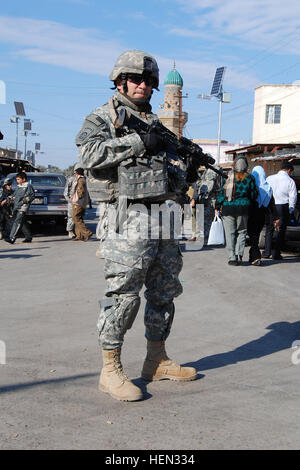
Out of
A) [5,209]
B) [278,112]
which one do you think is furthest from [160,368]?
[278,112]

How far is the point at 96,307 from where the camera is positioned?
6055 millimetres

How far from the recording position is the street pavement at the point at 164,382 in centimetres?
288

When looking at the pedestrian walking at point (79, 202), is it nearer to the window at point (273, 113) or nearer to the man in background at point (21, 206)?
the man in background at point (21, 206)

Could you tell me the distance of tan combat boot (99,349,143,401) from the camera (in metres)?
3.33

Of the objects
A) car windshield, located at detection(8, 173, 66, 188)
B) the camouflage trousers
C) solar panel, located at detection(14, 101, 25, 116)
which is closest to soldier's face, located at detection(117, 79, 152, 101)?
the camouflage trousers

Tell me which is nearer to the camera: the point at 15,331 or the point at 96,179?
the point at 96,179

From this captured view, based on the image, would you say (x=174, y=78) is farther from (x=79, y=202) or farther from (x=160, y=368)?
(x=160, y=368)

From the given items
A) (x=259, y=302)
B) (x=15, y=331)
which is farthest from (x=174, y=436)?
(x=259, y=302)

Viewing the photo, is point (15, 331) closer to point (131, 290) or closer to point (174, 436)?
point (131, 290)

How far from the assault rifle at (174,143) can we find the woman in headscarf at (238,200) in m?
5.08

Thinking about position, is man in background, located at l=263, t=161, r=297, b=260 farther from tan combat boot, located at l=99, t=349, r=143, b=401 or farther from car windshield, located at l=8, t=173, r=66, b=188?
car windshield, located at l=8, t=173, r=66, b=188

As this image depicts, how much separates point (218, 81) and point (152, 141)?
42.1 m
